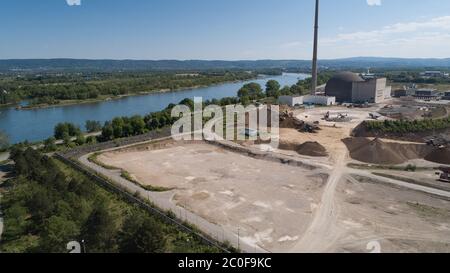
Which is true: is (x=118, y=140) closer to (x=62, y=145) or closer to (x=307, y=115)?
(x=62, y=145)

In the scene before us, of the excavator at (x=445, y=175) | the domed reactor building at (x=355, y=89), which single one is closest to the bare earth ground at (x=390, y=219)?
the excavator at (x=445, y=175)

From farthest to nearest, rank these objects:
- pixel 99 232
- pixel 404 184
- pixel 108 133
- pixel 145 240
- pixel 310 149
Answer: pixel 108 133 < pixel 310 149 < pixel 404 184 < pixel 99 232 < pixel 145 240

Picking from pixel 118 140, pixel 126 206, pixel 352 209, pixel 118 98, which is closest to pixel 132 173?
pixel 126 206

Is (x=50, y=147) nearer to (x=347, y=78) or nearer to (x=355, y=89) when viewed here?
(x=355, y=89)

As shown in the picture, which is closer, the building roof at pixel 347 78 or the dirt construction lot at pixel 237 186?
the dirt construction lot at pixel 237 186

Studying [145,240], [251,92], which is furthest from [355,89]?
[145,240]

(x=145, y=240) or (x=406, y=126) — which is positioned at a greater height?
(x=406, y=126)

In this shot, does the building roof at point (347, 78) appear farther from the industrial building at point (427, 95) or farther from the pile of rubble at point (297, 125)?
the pile of rubble at point (297, 125)
